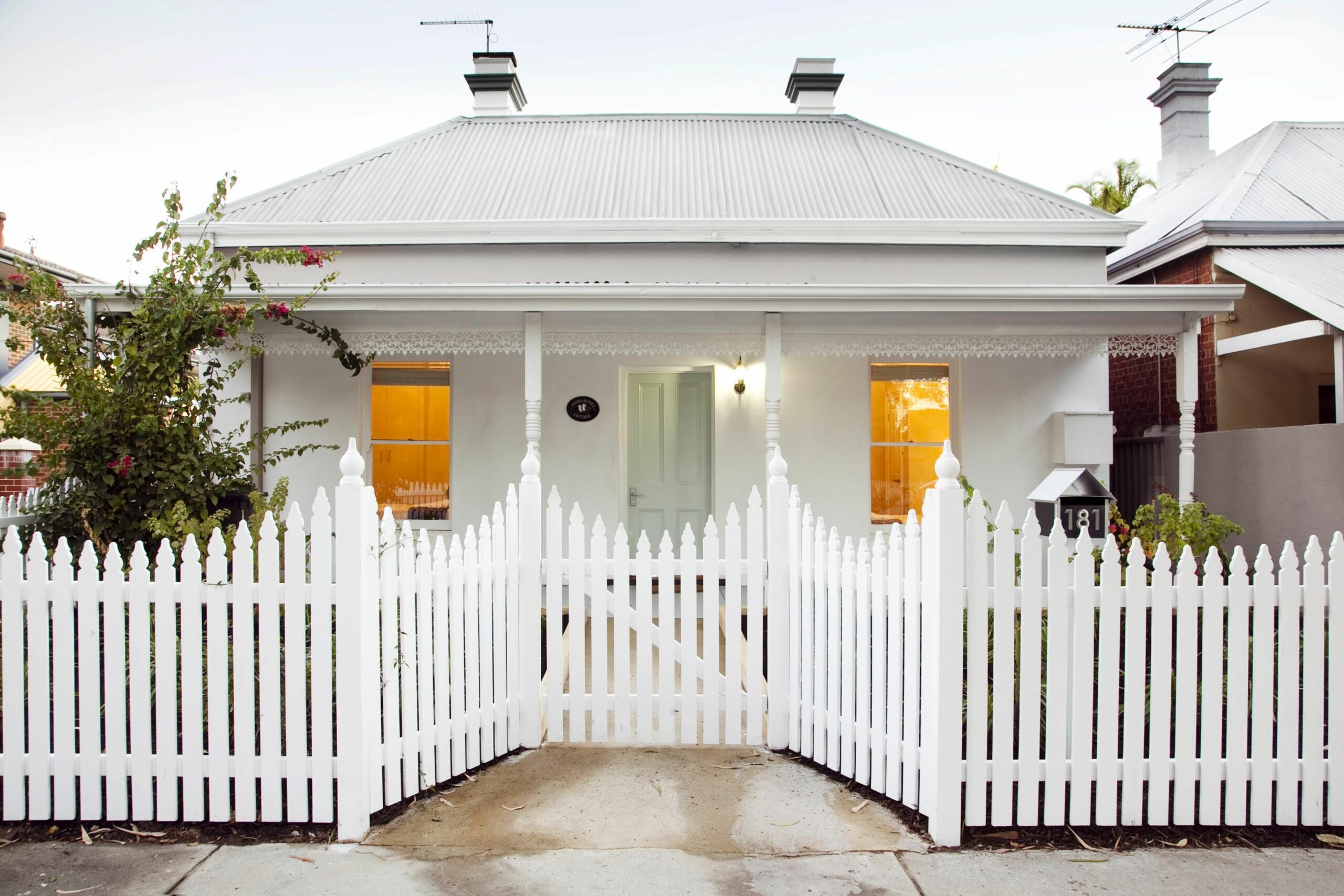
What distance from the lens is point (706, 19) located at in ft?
42.0

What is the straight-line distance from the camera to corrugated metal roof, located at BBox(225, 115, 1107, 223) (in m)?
8.83

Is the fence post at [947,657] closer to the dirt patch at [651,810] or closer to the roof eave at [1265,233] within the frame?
the dirt patch at [651,810]

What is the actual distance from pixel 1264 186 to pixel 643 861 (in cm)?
1037

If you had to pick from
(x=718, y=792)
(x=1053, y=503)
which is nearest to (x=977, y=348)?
(x=1053, y=503)

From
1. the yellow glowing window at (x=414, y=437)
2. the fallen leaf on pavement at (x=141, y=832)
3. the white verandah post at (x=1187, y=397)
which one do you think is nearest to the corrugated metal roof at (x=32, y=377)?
the yellow glowing window at (x=414, y=437)

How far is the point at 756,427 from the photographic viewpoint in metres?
8.14

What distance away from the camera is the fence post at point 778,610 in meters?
4.09

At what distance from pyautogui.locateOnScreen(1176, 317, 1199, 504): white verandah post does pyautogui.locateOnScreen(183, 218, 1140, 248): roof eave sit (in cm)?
186

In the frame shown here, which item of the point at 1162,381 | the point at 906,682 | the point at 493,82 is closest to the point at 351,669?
the point at 906,682

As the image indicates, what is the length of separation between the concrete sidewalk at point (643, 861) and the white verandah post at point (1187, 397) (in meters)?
4.20

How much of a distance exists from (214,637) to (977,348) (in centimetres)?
629

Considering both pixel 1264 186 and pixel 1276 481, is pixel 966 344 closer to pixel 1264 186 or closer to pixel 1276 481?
pixel 1276 481

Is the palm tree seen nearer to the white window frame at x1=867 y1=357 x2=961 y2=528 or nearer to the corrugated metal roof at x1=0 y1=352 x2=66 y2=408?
the white window frame at x1=867 y1=357 x2=961 y2=528

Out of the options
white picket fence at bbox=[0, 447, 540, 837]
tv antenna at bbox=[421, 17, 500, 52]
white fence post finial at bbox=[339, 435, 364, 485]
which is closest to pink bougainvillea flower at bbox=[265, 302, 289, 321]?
white picket fence at bbox=[0, 447, 540, 837]
